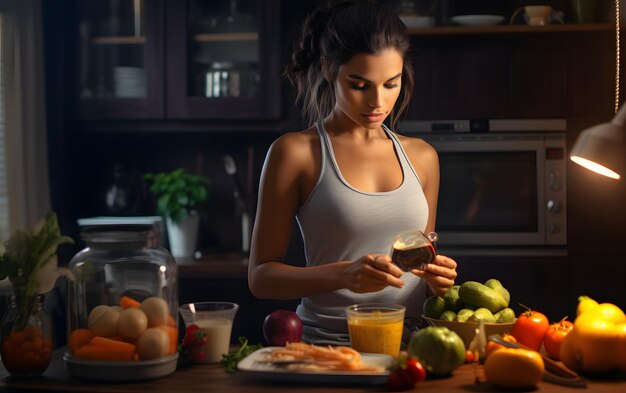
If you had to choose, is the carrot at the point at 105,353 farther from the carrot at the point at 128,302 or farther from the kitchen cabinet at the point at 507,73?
the kitchen cabinet at the point at 507,73

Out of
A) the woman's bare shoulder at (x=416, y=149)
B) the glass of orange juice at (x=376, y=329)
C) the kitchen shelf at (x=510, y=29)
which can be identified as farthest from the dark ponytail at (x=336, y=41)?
the kitchen shelf at (x=510, y=29)

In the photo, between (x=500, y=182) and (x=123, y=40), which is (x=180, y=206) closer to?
(x=123, y=40)

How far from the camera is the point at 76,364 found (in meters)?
1.54

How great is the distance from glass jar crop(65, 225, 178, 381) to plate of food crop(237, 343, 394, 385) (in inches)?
6.5

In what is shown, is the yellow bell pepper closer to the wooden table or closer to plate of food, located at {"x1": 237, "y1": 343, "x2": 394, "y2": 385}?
the wooden table

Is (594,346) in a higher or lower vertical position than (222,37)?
lower

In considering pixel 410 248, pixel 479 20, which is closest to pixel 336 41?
pixel 410 248

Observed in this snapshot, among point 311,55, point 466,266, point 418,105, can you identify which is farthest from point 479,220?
point 311,55

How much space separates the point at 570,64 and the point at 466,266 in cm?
94

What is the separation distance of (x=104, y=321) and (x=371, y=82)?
732 mm

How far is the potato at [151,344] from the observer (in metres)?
1.52

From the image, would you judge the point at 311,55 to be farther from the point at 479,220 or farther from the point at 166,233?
the point at 166,233

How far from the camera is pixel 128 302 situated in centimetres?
156

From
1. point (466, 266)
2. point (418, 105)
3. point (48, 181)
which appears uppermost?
point (418, 105)
